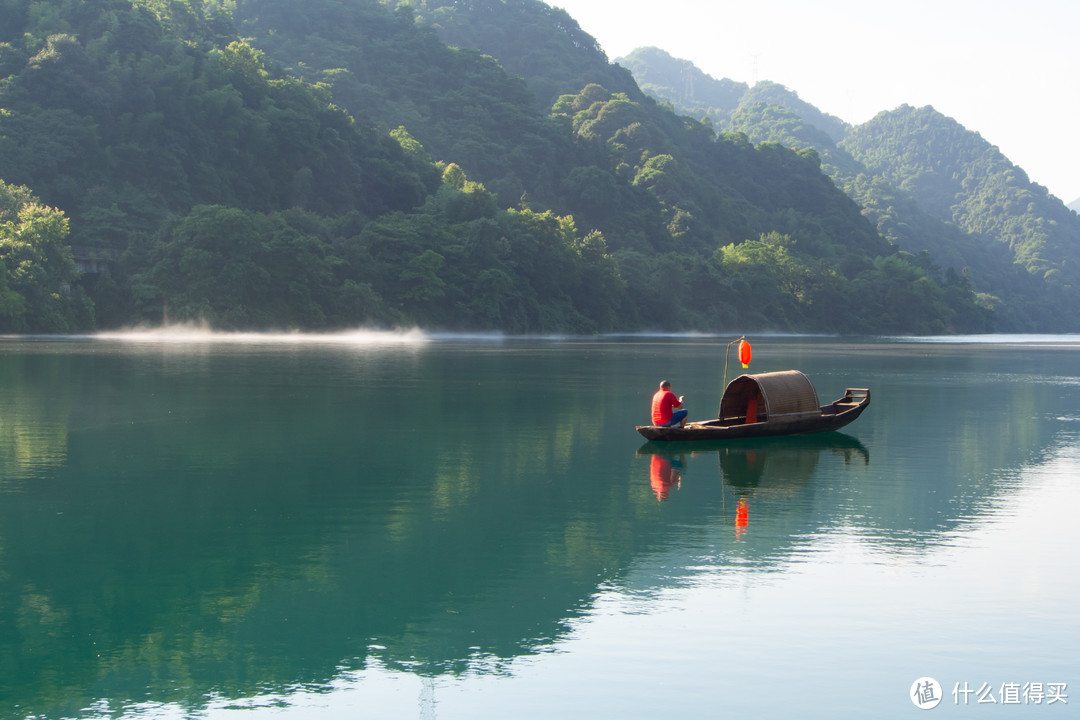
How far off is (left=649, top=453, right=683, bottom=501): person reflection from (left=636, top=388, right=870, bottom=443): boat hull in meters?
0.90

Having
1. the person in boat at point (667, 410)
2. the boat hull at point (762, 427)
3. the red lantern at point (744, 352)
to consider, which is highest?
the red lantern at point (744, 352)

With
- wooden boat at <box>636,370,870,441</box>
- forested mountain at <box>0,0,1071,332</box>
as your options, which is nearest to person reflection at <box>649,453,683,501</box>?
wooden boat at <box>636,370,870,441</box>

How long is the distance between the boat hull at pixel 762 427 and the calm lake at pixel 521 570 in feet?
1.67

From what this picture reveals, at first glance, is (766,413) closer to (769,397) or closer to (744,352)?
(769,397)

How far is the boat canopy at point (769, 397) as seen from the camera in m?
30.9

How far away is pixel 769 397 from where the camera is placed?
3092 centimetres

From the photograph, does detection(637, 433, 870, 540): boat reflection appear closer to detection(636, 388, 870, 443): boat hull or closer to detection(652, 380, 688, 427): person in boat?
detection(636, 388, 870, 443): boat hull

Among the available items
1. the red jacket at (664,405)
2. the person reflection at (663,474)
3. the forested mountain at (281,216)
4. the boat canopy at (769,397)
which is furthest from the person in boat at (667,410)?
the forested mountain at (281,216)

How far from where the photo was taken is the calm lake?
11.3m

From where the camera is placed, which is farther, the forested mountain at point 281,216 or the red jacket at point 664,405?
the forested mountain at point 281,216

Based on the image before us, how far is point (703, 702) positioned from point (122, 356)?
61.1 meters

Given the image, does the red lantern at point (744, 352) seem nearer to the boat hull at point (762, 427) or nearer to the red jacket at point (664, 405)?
the boat hull at point (762, 427)

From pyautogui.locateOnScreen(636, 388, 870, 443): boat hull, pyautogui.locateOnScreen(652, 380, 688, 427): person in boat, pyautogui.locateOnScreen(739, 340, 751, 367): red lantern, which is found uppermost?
pyautogui.locateOnScreen(739, 340, 751, 367): red lantern

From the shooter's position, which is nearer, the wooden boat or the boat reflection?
the boat reflection
